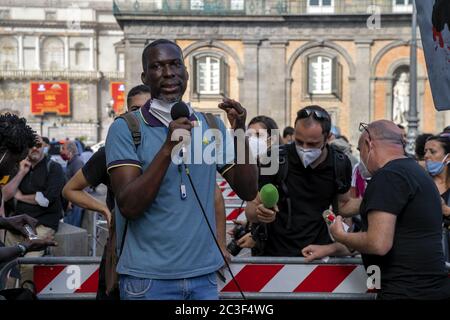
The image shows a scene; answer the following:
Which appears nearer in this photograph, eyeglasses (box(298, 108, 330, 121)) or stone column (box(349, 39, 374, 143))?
eyeglasses (box(298, 108, 330, 121))

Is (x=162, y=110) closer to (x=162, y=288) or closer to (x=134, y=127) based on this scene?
(x=134, y=127)

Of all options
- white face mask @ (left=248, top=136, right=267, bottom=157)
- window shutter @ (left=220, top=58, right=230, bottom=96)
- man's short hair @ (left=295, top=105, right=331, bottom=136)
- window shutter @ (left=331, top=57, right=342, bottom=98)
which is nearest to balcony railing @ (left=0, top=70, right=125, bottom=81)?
window shutter @ (left=220, top=58, right=230, bottom=96)

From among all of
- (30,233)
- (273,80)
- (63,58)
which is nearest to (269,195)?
(30,233)

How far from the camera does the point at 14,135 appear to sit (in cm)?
418

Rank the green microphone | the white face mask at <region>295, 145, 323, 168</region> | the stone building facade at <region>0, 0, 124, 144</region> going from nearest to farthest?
the green microphone
the white face mask at <region>295, 145, 323, 168</region>
the stone building facade at <region>0, 0, 124, 144</region>

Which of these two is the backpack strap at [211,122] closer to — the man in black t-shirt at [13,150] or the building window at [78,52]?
the man in black t-shirt at [13,150]

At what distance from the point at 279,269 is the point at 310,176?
2.68 ft

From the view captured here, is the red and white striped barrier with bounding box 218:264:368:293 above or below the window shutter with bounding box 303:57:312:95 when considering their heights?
below

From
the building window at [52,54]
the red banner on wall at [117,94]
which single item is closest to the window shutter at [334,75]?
the red banner on wall at [117,94]

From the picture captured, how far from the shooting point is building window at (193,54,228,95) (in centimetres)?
3891

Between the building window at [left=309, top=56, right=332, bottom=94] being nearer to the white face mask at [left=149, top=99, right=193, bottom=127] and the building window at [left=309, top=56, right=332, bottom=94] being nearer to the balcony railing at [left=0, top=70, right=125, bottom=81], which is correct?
the white face mask at [left=149, top=99, right=193, bottom=127]

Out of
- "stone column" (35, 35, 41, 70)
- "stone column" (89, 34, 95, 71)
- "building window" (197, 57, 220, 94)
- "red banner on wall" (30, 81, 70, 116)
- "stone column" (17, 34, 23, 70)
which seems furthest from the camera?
"stone column" (89, 34, 95, 71)

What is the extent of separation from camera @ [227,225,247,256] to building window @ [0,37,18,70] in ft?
270

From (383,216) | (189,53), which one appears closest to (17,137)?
(383,216)
